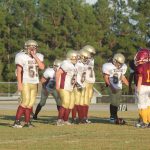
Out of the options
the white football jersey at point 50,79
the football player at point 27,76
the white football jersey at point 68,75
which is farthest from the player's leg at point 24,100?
the white football jersey at point 50,79

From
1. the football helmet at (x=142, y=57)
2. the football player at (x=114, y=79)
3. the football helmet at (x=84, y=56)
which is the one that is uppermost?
the football helmet at (x=84, y=56)

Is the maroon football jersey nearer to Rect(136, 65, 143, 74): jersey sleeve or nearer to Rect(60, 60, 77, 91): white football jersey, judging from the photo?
Rect(136, 65, 143, 74): jersey sleeve

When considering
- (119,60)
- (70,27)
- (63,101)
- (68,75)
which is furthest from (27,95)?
(70,27)

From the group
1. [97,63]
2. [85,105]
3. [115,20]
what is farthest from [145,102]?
[115,20]

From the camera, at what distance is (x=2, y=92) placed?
36188mm

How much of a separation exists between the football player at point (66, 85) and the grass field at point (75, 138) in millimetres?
393

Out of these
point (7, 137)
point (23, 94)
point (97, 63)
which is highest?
point (97, 63)

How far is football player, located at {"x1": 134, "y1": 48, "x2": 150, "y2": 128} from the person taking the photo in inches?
521

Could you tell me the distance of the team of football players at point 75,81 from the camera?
13125mm

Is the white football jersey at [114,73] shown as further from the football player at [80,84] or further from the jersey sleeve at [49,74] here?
the jersey sleeve at [49,74]

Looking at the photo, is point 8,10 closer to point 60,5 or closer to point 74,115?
point 60,5

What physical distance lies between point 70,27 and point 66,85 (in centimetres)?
3952

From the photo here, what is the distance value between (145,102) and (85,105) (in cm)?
208

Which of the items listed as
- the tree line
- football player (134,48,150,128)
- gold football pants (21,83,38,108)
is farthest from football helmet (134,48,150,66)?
the tree line
